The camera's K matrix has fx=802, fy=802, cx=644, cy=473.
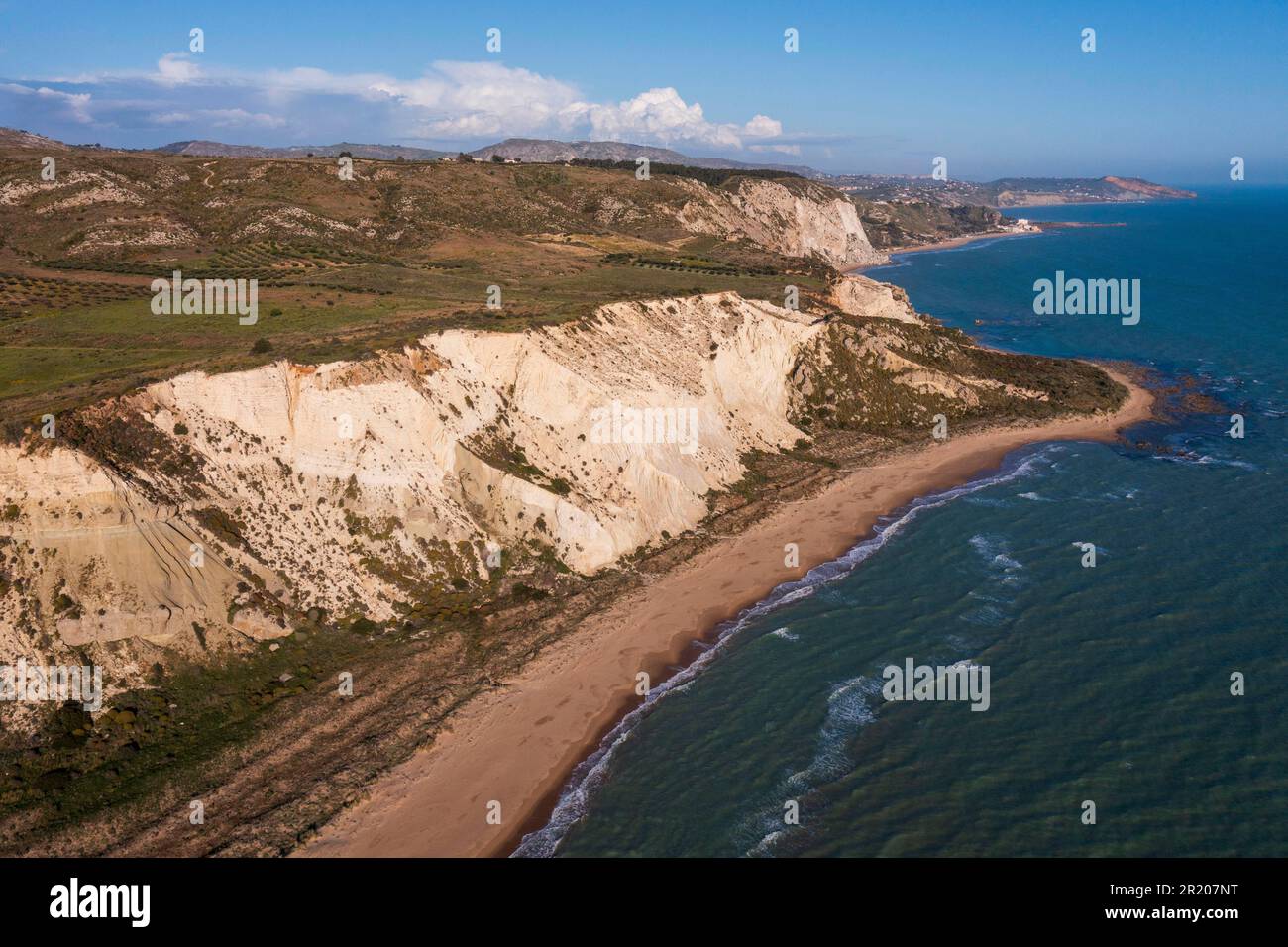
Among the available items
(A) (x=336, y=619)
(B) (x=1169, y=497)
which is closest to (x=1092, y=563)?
(B) (x=1169, y=497)

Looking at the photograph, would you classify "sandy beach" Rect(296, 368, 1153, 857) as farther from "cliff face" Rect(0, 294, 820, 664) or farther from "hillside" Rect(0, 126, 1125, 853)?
"cliff face" Rect(0, 294, 820, 664)

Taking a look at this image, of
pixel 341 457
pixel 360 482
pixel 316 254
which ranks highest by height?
pixel 316 254

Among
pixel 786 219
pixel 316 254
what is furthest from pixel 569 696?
pixel 786 219

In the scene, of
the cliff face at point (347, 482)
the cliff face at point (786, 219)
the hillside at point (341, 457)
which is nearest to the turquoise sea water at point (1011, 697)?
the hillside at point (341, 457)

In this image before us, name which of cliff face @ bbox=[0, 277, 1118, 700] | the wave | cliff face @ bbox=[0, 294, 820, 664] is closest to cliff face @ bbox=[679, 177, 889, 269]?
cliff face @ bbox=[0, 277, 1118, 700]

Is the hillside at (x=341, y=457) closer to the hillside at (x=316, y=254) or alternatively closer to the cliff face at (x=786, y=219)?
the hillside at (x=316, y=254)

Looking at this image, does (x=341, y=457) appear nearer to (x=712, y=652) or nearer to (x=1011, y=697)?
(x=712, y=652)
